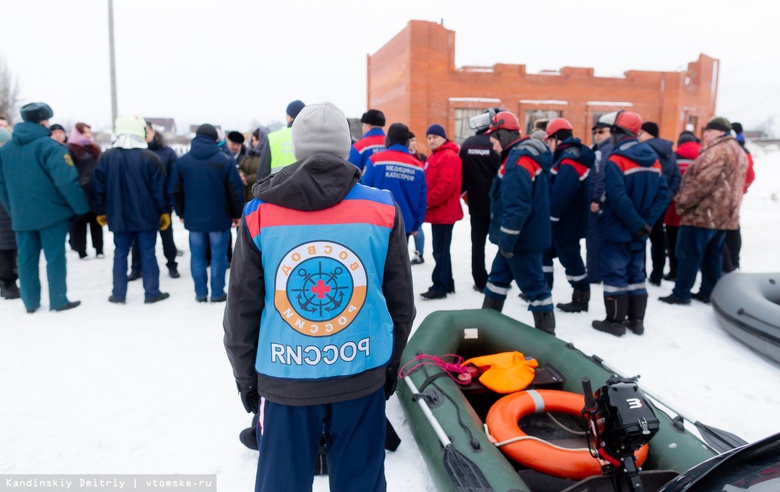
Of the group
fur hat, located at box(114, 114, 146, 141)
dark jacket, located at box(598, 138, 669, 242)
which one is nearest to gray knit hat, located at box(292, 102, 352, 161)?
dark jacket, located at box(598, 138, 669, 242)

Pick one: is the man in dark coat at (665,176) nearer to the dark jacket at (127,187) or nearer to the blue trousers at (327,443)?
the blue trousers at (327,443)

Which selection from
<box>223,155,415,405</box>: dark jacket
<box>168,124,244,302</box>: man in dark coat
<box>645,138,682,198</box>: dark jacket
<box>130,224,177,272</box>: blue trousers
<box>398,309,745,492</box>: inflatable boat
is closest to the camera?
<box>223,155,415,405</box>: dark jacket

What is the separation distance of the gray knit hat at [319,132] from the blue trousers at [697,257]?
15.4ft

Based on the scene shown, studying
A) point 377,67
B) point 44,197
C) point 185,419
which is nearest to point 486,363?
point 185,419

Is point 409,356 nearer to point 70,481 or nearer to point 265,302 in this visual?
point 265,302

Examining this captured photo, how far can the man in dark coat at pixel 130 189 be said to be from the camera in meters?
4.77

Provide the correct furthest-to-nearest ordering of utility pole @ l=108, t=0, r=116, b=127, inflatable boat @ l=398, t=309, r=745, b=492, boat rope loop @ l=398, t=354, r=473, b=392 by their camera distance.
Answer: utility pole @ l=108, t=0, r=116, b=127, boat rope loop @ l=398, t=354, r=473, b=392, inflatable boat @ l=398, t=309, r=745, b=492

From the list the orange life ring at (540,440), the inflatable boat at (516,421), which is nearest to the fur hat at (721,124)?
the inflatable boat at (516,421)

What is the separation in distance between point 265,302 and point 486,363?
1819mm

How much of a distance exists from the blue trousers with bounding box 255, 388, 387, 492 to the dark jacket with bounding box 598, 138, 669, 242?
10.7ft

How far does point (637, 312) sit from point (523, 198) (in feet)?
5.55

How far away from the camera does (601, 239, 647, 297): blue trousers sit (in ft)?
14.1

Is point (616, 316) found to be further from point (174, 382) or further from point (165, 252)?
point (165, 252)

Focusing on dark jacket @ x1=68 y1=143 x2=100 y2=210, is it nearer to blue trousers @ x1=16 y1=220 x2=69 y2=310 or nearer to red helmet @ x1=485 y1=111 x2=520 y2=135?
blue trousers @ x1=16 y1=220 x2=69 y2=310
